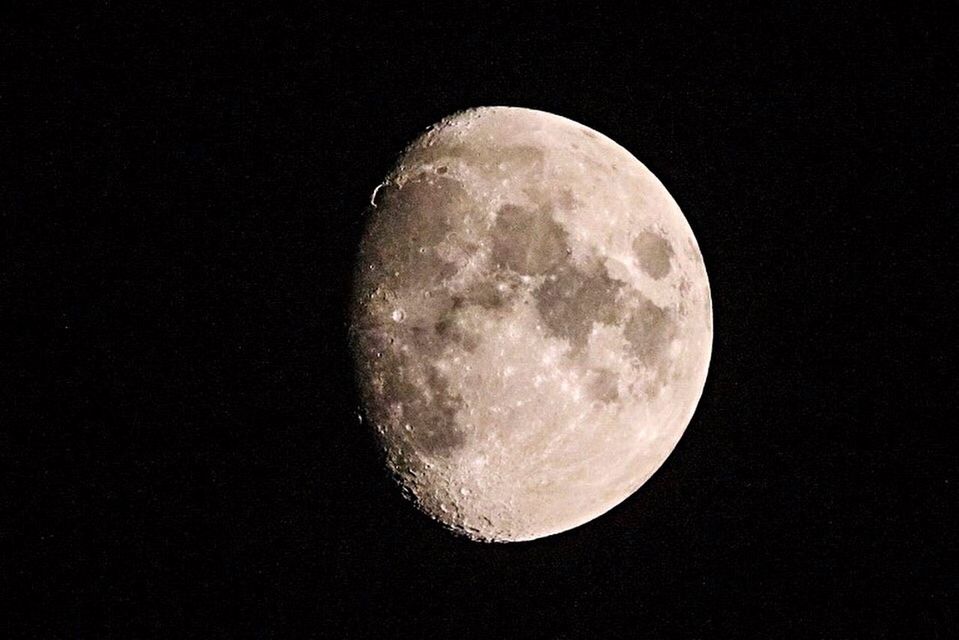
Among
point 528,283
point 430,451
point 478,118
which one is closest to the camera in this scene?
point 528,283

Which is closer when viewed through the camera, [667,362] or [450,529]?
[667,362]

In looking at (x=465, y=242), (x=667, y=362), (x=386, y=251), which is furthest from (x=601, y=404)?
(x=386, y=251)

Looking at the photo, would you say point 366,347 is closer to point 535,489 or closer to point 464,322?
point 464,322

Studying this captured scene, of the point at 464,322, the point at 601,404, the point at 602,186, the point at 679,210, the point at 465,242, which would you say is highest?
the point at 679,210

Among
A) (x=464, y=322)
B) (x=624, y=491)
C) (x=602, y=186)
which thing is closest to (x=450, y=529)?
(x=624, y=491)

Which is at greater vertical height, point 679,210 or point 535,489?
point 679,210

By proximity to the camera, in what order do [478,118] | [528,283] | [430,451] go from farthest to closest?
1. [478,118]
2. [430,451]
3. [528,283]
